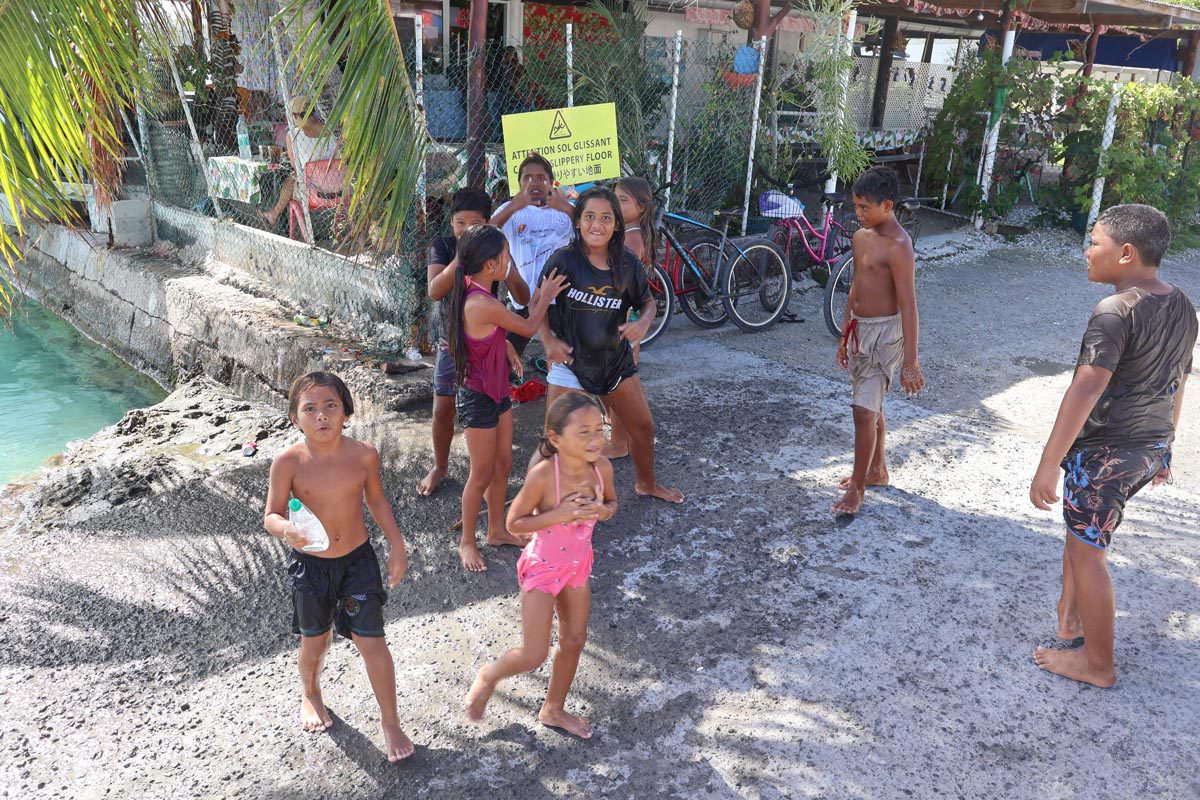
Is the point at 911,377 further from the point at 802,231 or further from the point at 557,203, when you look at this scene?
the point at 802,231

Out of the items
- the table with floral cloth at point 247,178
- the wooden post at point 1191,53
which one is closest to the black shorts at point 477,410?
the table with floral cloth at point 247,178

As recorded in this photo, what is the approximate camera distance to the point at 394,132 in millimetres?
4543

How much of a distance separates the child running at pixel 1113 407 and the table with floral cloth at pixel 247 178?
22.6 feet

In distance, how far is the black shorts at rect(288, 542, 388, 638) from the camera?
296 cm

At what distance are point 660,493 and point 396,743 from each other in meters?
2.13

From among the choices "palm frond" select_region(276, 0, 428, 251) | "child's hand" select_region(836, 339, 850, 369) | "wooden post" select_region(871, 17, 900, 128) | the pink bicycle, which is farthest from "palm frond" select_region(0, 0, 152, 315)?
"wooden post" select_region(871, 17, 900, 128)

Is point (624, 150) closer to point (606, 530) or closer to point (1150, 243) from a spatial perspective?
point (606, 530)

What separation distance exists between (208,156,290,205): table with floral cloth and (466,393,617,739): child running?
6165mm

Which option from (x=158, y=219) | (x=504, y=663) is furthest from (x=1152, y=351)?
(x=158, y=219)

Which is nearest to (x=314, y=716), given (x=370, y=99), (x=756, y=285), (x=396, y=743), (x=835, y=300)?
(x=396, y=743)

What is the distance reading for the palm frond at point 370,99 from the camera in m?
4.31

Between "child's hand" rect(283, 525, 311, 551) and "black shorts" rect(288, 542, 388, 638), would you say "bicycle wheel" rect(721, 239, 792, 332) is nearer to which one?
"black shorts" rect(288, 542, 388, 638)

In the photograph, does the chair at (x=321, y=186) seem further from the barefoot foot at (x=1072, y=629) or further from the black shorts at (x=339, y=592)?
the barefoot foot at (x=1072, y=629)

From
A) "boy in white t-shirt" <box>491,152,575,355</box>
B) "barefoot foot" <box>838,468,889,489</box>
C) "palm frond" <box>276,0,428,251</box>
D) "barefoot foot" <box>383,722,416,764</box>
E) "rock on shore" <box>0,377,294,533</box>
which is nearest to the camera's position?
"barefoot foot" <box>383,722,416,764</box>
